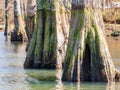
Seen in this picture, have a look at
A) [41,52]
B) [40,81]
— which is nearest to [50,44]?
[41,52]

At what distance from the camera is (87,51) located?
21109mm

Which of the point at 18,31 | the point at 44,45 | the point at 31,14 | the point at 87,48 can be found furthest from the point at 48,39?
the point at 18,31

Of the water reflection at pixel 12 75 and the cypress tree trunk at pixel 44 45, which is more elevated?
the cypress tree trunk at pixel 44 45

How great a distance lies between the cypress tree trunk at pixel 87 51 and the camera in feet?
68.0

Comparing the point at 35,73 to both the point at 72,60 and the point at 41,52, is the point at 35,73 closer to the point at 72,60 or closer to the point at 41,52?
the point at 41,52

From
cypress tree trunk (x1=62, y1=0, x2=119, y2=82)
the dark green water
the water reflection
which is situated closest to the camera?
the dark green water

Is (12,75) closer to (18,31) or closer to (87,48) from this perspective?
(87,48)

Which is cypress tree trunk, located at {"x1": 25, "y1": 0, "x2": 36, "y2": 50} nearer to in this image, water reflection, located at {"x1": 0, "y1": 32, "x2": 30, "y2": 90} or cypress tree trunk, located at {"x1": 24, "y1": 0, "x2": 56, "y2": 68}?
water reflection, located at {"x1": 0, "y1": 32, "x2": 30, "y2": 90}

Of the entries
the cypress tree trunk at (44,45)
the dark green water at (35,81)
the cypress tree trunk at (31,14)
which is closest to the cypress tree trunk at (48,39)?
the cypress tree trunk at (44,45)

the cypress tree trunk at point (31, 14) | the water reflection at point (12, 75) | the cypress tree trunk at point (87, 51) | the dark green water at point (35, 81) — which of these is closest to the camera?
the dark green water at point (35, 81)

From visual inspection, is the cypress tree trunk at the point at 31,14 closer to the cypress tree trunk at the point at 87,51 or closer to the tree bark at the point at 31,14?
the tree bark at the point at 31,14

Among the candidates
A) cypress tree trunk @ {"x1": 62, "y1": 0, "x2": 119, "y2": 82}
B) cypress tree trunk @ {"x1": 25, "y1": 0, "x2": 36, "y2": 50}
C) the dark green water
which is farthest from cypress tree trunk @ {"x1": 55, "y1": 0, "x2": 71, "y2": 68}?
cypress tree trunk @ {"x1": 25, "y1": 0, "x2": 36, "y2": 50}

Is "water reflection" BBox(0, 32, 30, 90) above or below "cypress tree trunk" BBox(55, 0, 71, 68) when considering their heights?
below

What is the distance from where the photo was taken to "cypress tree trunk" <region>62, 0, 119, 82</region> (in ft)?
68.0
